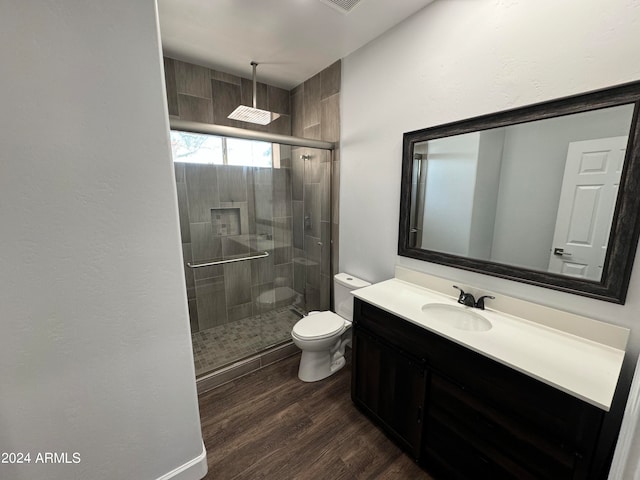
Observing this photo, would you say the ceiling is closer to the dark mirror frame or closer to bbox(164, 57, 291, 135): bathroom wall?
bbox(164, 57, 291, 135): bathroom wall

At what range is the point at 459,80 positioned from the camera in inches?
61.1

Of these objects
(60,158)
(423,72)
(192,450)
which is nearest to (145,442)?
(192,450)

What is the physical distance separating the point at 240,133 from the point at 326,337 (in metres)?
1.77

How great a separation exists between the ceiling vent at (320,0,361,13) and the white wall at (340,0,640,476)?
15.5 inches

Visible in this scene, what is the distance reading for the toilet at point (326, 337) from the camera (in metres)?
2.03

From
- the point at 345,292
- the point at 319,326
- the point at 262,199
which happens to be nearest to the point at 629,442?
the point at 319,326

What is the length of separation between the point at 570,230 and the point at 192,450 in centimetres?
225

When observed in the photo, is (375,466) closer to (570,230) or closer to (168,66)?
(570,230)

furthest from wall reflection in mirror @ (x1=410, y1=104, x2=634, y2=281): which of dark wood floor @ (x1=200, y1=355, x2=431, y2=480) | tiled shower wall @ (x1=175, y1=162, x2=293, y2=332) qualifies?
tiled shower wall @ (x1=175, y1=162, x2=293, y2=332)

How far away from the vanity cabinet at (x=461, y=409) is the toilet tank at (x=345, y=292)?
527mm

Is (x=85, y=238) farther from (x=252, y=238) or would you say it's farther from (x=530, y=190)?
(x=530, y=190)

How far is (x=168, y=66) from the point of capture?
2.29m

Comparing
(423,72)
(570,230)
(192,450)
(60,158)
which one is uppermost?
(423,72)

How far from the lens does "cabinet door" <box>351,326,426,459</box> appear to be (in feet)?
4.68
